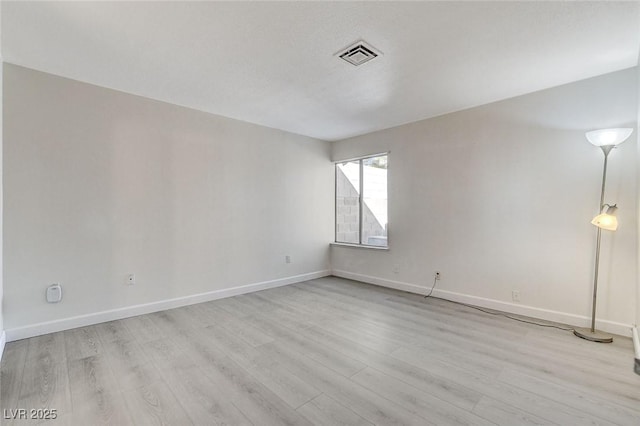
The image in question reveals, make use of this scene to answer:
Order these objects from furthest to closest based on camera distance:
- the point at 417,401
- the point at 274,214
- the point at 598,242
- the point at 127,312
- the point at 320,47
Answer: the point at 274,214, the point at 127,312, the point at 598,242, the point at 320,47, the point at 417,401

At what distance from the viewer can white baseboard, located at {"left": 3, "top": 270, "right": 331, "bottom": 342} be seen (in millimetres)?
2658

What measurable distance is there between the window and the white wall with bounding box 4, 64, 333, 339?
3.92 ft

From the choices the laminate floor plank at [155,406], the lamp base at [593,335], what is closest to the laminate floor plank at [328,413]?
the laminate floor plank at [155,406]

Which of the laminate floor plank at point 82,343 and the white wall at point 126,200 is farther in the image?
the white wall at point 126,200

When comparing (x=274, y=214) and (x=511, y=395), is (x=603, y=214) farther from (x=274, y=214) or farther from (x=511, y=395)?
(x=274, y=214)

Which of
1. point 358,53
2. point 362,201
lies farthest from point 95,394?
point 362,201

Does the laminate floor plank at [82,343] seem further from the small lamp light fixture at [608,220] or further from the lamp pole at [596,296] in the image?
the small lamp light fixture at [608,220]

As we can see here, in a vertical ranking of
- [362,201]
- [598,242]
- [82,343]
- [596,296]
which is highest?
[362,201]

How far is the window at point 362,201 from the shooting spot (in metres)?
4.80

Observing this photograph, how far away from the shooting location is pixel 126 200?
126 inches

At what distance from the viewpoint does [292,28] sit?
81.6 inches

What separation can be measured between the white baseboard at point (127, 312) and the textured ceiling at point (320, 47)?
2.50 meters

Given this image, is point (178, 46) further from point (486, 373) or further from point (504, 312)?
point (504, 312)

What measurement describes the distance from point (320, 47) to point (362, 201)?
10.6ft
